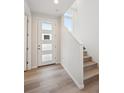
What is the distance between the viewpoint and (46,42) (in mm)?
4578

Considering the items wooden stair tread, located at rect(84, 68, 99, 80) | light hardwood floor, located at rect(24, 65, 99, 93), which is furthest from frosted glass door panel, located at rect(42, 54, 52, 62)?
wooden stair tread, located at rect(84, 68, 99, 80)

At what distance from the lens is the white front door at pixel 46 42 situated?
4.41 metres

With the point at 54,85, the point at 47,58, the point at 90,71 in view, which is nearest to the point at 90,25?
the point at 90,71

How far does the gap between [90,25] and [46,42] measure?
2.15m

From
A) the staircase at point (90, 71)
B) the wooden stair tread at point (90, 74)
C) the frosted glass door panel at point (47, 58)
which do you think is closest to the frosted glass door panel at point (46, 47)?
the frosted glass door panel at point (47, 58)

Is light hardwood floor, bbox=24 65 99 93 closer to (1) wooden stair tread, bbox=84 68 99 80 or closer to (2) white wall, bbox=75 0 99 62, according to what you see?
(1) wooden stair tread, bbox=84 68 99 80

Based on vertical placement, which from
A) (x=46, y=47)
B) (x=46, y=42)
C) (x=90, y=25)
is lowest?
(x=46, y=47)

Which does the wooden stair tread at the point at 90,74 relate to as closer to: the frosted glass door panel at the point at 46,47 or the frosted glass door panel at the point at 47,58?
the frosted glass door panel at the point at 47,58

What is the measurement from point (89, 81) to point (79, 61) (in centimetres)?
79

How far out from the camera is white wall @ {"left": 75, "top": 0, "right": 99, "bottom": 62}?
3.62 metres

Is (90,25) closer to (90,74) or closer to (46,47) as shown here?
(90,74)
